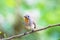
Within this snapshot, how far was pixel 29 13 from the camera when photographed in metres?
2.09

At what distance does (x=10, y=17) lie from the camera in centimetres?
208

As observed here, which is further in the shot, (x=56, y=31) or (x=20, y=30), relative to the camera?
(x=20, y=30)

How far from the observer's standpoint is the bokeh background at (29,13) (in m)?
2.04

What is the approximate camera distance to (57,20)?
2.07 meters

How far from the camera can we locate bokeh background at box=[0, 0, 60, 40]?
2035 mm

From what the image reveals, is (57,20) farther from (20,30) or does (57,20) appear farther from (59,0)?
(20,30)

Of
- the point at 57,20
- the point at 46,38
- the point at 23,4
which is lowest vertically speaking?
the point at 46,38

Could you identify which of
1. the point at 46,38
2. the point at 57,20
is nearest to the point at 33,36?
the point at 46,38

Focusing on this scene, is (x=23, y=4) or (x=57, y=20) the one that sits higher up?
(x=23, y=4)

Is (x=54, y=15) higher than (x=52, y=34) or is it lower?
higher

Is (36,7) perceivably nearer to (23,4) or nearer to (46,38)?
(23,4)

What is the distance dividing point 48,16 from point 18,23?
0.92 ft

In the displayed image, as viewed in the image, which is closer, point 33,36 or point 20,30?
point 33,36

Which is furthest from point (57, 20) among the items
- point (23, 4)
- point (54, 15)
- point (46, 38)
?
point (23, 4)
